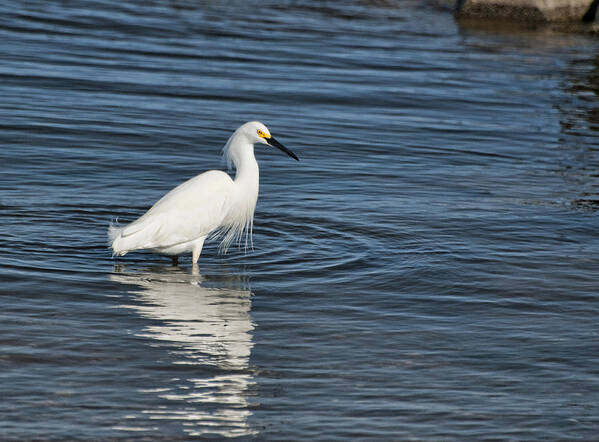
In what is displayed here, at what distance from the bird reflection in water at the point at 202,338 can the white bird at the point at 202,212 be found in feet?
0.83

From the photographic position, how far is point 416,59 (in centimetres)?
1970

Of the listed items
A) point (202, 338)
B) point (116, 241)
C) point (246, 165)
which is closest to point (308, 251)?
point (246, 165)

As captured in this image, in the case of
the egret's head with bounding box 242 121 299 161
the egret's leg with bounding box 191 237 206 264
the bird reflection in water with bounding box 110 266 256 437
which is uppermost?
the egret's head with bounding box 242 121 299 161

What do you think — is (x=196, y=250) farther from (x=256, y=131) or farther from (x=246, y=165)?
(x=256, y=131)

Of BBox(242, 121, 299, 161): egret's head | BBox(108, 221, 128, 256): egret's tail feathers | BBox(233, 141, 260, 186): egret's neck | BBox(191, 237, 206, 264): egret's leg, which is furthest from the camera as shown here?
BBox(233, 141, 260, 186): egret's neck

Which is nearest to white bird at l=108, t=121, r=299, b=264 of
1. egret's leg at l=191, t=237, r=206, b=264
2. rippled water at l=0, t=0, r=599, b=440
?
egret's leg at l=191, t=237, r=206, b=264

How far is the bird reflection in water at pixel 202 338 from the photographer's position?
5.87m

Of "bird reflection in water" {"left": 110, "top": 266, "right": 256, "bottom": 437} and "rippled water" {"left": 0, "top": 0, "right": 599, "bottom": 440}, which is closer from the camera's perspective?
"bird reflection in water" {"left": 110, "top": 266, "right": 256, "bottom": 437}

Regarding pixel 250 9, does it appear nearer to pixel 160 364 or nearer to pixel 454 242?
pixel 454 242

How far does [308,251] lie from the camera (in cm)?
934

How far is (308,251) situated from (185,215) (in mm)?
1146

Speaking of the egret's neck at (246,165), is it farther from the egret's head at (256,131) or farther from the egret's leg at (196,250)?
the egret's leg at (196,250)

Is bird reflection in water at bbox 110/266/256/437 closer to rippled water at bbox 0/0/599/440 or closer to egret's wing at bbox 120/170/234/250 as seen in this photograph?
rippled water at bbox 0/0/599/440

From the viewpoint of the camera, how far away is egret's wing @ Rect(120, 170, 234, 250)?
8805 millimetres
